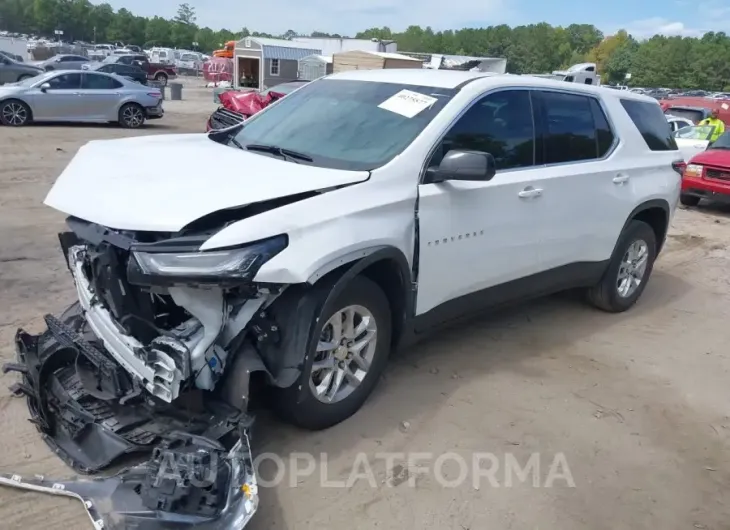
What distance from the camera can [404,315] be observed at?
3.82 metres

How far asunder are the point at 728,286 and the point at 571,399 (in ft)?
12.9

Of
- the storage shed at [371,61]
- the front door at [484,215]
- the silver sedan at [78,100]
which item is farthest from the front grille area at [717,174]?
the storage shed at [371,61]

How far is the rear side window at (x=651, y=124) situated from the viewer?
5.61m

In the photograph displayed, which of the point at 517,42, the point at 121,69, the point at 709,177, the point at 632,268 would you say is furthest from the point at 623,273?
the point at 517,42

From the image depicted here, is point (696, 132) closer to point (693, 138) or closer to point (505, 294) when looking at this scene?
point (693, 138)

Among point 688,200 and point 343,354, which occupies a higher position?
point 343,354

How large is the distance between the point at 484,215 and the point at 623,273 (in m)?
2.34

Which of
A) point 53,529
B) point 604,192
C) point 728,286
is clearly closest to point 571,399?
point 604,192

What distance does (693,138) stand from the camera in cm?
1424

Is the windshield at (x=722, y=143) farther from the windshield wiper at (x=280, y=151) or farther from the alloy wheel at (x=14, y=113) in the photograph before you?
the alloy wheel at (x=14, y=113)

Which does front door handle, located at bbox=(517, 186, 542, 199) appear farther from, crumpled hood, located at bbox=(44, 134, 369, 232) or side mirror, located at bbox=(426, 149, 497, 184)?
crumpled hood, located at bbox=(44, 134, 369, 232)

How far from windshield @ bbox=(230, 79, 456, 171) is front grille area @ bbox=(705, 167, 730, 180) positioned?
8898 mm

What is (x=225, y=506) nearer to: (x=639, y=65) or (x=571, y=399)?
(x=571, y=399)

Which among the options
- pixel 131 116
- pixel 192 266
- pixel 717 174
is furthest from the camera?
pixel 131 116
